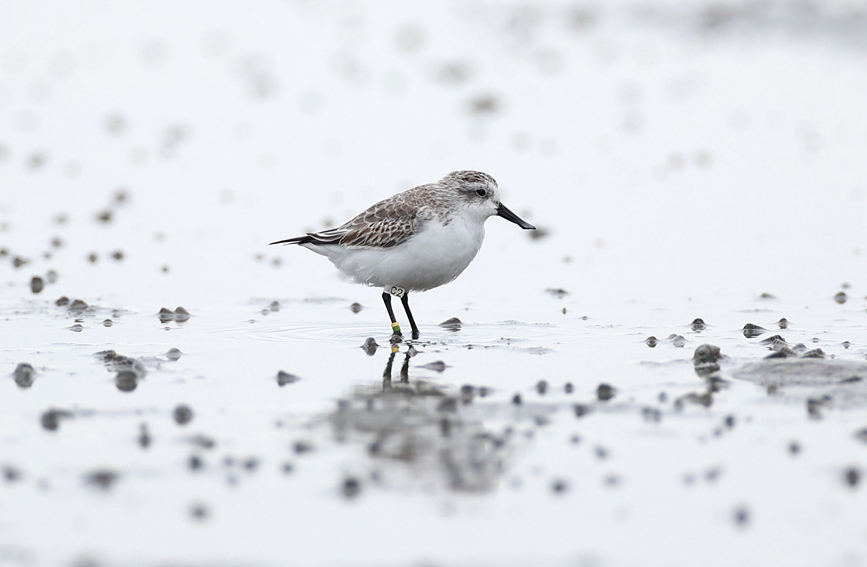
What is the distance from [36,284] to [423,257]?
4.15m

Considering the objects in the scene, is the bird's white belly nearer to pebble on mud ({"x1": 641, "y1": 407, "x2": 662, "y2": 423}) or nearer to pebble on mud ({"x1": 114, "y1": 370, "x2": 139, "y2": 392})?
pebble on mud ({"x1": 114, "y1": 370, "x2": 139, "y2": 392})

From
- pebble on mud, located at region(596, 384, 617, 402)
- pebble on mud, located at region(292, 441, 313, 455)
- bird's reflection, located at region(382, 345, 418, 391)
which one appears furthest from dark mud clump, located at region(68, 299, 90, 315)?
pebble on mud, located at region(596, 384, 617, 402)

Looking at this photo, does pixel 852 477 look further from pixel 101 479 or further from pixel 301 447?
pixel 101 479

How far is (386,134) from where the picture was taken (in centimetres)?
1853

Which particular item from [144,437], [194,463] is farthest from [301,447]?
[144,437]

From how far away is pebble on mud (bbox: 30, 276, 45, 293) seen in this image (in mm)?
10500

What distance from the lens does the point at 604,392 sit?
6914 millimetres

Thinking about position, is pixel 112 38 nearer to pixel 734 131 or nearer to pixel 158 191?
pixel 158 191

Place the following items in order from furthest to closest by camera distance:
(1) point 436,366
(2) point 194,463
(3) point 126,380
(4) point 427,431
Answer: (1) point 436,366 < (3) point 126,380 < (4) point 427,431 < (2) point 194,463

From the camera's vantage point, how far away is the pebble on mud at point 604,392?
22.6 ft

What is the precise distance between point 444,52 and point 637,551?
858 inches

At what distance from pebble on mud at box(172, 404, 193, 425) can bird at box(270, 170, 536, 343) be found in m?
2.73

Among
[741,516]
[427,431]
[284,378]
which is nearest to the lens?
[741,516]

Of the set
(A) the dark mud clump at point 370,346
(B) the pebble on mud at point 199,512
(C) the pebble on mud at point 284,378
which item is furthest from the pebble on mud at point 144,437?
(A) the dark mud clump at point 370,346
